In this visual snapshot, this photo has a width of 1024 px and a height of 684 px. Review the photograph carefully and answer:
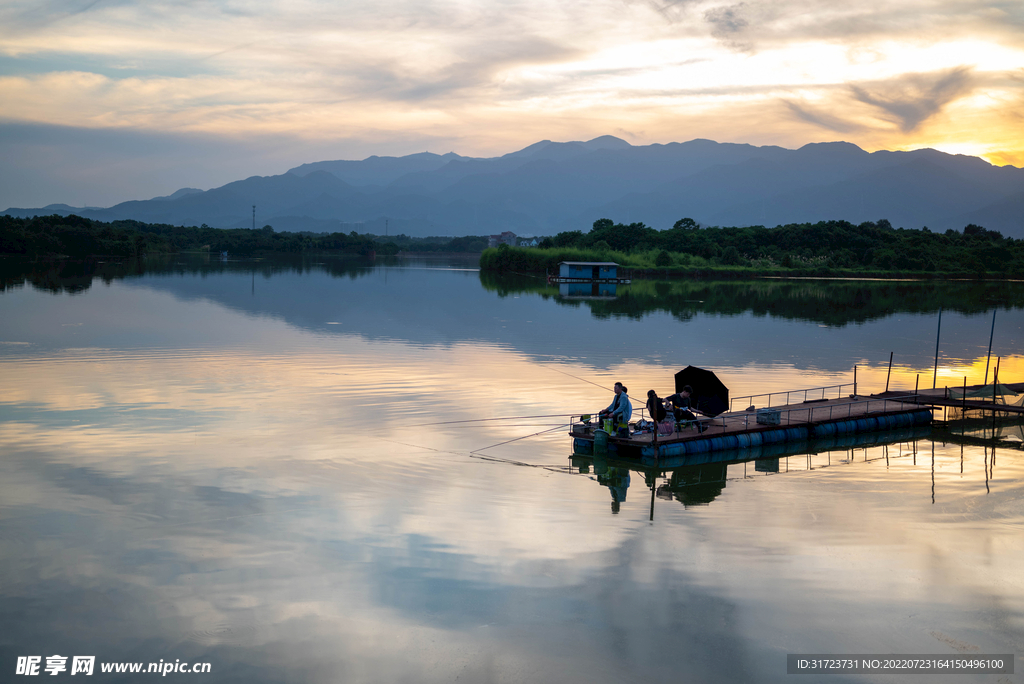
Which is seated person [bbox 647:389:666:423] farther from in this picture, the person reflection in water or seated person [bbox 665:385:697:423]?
the person reflection in water

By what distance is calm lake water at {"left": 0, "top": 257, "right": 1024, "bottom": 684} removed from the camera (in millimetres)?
10195

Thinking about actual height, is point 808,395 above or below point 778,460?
above

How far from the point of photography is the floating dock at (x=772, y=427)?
19484mm

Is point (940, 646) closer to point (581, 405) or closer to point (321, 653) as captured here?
point (321, 653)

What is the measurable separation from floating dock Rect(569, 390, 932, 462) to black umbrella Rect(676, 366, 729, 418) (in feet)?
1.31

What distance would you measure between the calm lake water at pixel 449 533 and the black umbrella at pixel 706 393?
7.79ft

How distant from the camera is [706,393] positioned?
21.8 m

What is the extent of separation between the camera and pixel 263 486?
16141 millimetres

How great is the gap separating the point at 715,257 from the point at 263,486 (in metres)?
118

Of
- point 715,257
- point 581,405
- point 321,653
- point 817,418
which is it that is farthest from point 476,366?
point 715,257

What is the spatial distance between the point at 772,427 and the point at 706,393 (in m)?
1.98

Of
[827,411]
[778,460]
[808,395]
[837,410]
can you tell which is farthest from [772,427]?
[808,395]

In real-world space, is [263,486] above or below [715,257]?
below

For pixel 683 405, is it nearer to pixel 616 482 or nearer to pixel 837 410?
pixel 616 482
